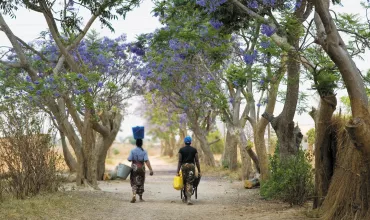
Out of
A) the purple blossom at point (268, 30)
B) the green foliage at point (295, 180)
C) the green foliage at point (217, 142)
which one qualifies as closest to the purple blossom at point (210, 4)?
the purple blossom at point (268, 30)

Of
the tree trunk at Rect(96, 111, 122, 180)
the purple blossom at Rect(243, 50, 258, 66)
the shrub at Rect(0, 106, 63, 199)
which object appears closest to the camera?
the shrub at Rect(0, 106, 63, 199)

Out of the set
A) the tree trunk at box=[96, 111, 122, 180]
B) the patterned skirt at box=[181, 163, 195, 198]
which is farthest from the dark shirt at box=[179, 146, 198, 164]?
the tree trunk at box=[96, 111, 122, 180]

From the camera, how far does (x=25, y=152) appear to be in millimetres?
13461

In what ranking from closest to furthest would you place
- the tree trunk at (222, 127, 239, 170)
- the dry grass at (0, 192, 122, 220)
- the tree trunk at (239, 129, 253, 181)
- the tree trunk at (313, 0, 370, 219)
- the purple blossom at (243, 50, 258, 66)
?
the tree trunk at (313, 0, 370, 219) → the dry grass at (0, 192, 122, 220) → the purple blossom at (243, 50, 258, 66) → the tree trunk at (239, 129, 253, 181) → the tree trunk at (222, 127, 239, 170)

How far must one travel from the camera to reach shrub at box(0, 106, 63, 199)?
13.2m

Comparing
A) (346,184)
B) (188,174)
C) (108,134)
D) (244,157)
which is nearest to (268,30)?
(346,184)

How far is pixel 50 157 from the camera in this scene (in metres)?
14.3

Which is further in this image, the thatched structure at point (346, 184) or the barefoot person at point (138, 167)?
the barefoot person at point (138, 167)

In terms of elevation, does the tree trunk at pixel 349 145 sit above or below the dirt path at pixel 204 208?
above

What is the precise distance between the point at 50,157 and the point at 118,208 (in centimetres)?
197

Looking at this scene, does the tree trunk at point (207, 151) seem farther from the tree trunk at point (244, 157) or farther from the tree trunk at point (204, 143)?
the tree trunk at point (244, 157)

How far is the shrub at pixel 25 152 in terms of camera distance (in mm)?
13211

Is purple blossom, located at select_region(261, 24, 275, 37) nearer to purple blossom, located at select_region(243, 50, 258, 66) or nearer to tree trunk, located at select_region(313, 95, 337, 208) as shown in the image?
tree trunk, located at select_region(313, 95, 337, 208)

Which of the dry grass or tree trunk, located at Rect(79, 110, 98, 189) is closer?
the dry grass
